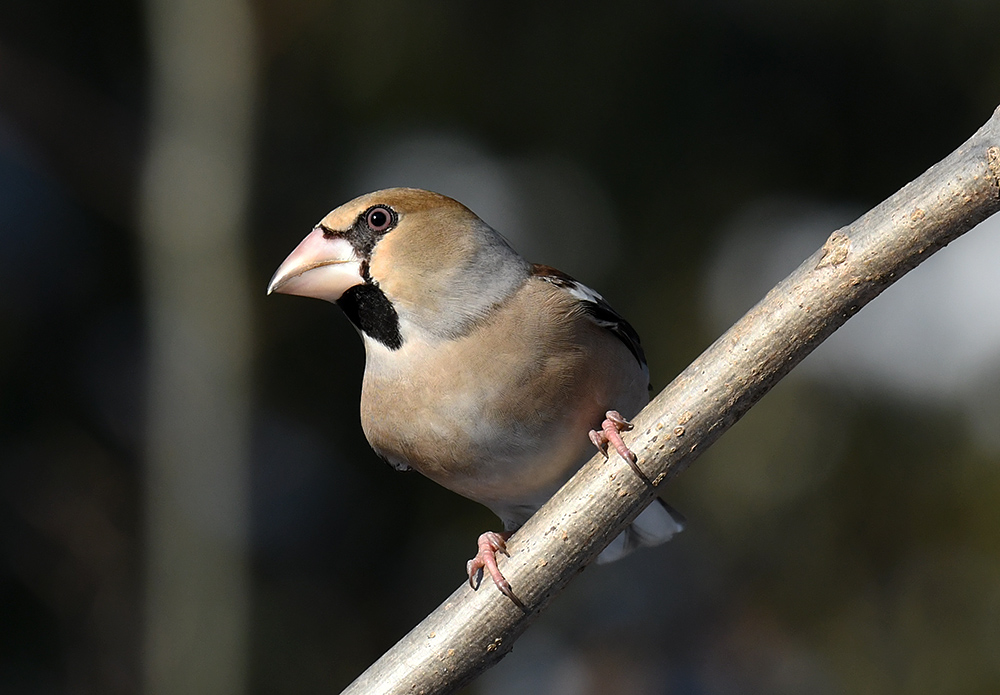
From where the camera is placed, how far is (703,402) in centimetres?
156

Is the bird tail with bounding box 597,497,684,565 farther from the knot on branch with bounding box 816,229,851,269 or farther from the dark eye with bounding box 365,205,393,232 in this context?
the knot on branch with bounding box 816,229,851,269

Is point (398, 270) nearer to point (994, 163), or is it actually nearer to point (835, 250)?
point (835, 250)

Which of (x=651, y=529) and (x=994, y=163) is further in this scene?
(x=651, y=529)

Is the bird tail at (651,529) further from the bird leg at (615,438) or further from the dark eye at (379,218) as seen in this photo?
the dark eye at (379,218)

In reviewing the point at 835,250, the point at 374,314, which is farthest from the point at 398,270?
the point at 835,250

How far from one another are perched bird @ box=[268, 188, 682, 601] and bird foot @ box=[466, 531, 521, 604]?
185mm

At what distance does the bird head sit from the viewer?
2002 millimetres

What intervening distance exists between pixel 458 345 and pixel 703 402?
1.99ft

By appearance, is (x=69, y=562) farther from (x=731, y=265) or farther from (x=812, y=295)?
(x=812, y=295)

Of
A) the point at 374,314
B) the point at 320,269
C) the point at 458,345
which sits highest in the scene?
the point at 320,269

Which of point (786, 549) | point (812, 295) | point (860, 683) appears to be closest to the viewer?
point (812, 295)

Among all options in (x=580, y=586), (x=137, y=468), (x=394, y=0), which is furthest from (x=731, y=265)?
(x=137, y=468)

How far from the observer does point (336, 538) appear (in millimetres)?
5789

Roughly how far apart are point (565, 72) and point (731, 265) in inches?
63.2
